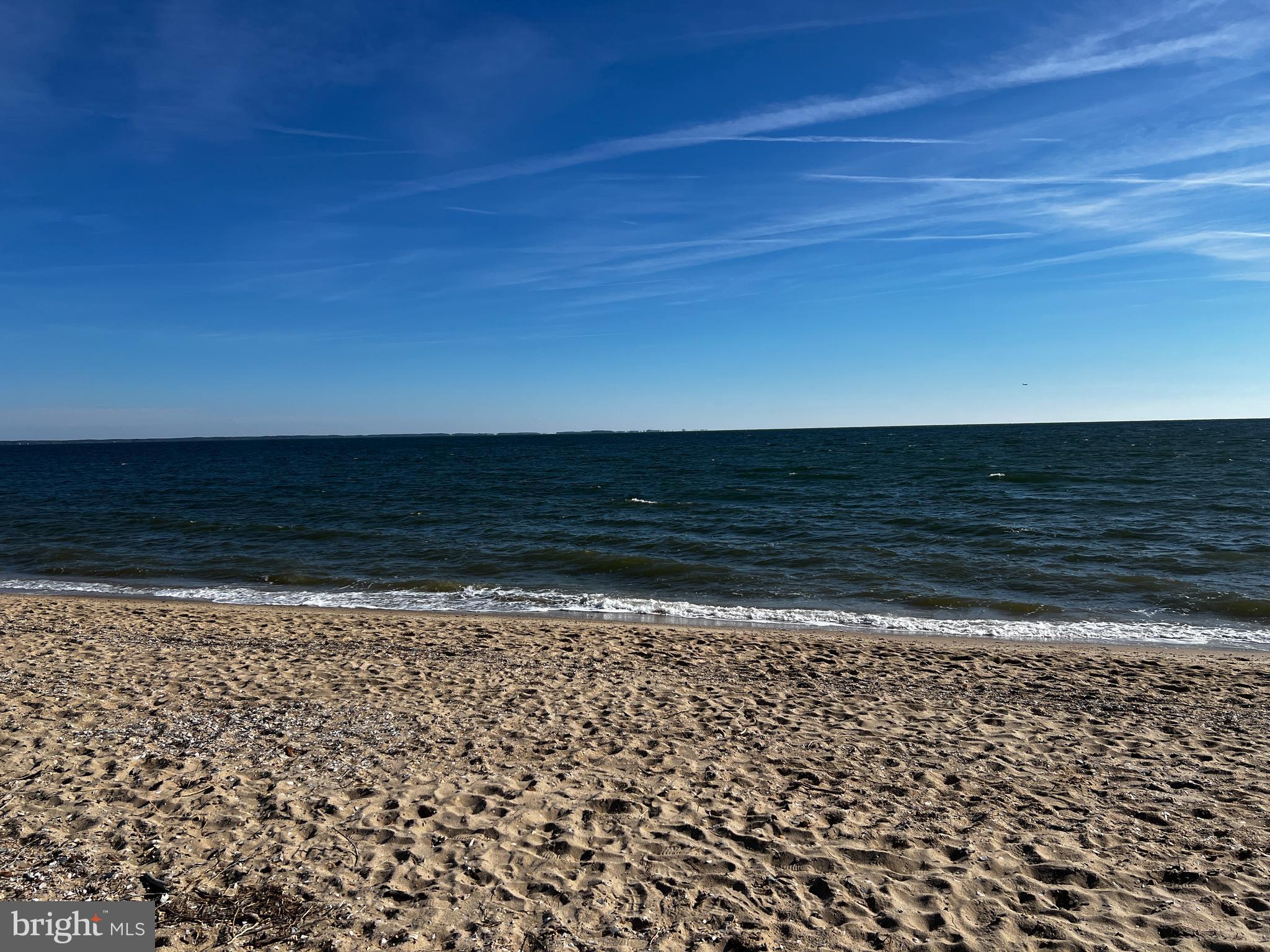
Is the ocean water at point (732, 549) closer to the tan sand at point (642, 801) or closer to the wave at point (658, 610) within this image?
the wave at point (658, 610)

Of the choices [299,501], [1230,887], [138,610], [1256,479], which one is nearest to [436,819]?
[1230,887]

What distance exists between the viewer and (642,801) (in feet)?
19.3

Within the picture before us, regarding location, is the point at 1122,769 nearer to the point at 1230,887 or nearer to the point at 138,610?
the point at 1230,887

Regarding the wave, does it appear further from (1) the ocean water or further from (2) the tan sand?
(2) the tan sand

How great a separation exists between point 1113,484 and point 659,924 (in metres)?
38.4

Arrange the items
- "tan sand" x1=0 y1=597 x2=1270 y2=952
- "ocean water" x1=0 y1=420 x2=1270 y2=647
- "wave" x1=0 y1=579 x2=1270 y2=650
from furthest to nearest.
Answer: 1. "ocean water" x1=0 y1=420 x2=1270 y2=647
2. "wave" x1=0 y1=579 x2=1270 y2=650
3. "tan sand" x1=0 y1=597 x2=1270 y2=952

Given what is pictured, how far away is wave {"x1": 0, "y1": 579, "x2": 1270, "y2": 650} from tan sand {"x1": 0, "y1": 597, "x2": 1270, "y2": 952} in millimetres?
2438

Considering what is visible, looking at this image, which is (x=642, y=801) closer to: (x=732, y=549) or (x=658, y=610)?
(x=658, y=610)

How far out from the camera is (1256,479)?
119 feet

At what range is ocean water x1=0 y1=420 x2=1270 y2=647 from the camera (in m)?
14.5

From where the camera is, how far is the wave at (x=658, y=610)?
12.4 m

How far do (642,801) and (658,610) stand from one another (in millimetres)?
8686

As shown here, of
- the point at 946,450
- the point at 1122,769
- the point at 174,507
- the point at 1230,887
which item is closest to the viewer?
the point at 1230,887

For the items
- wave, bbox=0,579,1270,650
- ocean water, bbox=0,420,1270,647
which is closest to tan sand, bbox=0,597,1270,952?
wave, bbox=0,579,1270,650
